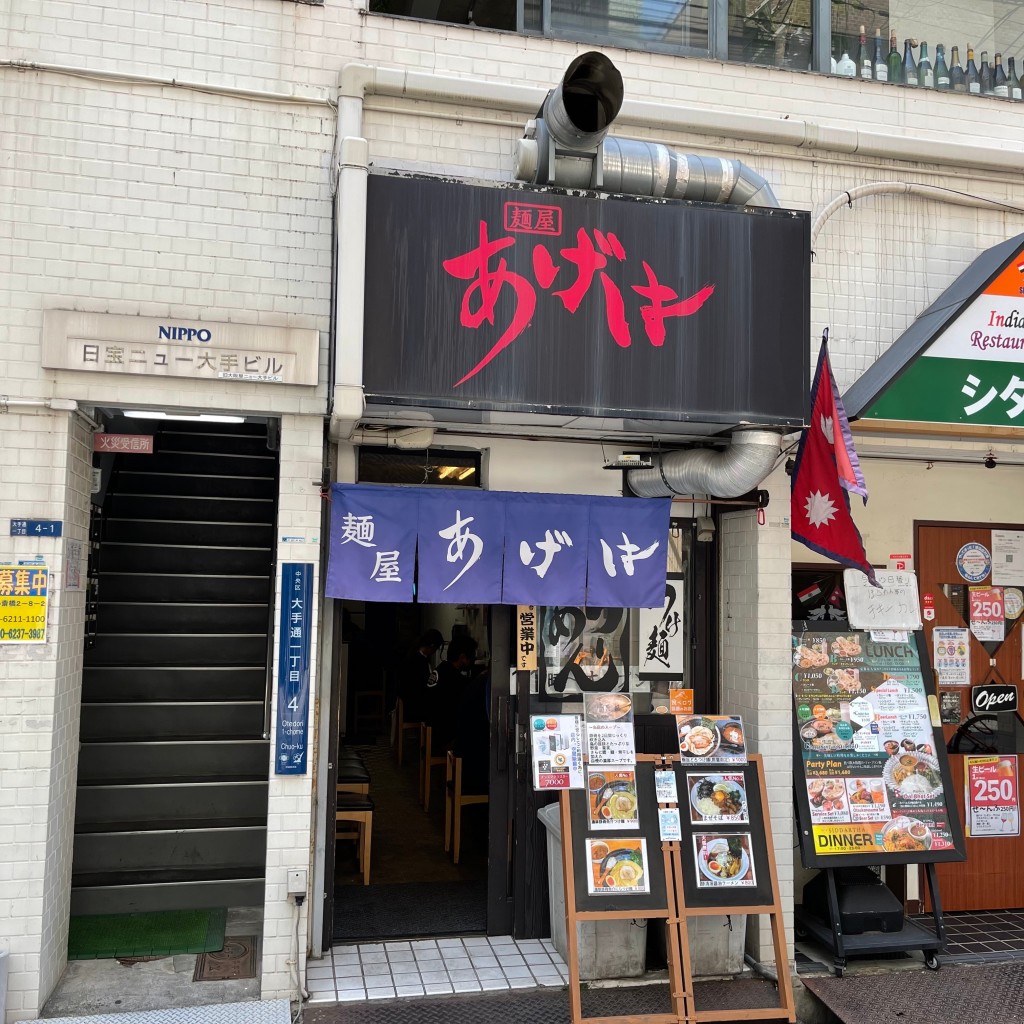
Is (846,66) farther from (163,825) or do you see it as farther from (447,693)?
(163,825)

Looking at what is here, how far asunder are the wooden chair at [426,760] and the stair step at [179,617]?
2704 mm

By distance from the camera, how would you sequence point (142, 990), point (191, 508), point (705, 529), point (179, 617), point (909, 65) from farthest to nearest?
point (191, 508) → point (179, 617) → point (909, 65) → point (705, 529) → point (142, 990)

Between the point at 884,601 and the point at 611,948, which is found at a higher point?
the point at 884,601

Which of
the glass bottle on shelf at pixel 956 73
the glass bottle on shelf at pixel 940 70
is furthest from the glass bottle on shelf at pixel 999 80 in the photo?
the glass bottle on shelf at pixel 940 70

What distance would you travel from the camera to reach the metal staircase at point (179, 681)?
7320 millimetres

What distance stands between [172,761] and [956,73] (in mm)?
8451

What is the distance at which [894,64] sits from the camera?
7602mm

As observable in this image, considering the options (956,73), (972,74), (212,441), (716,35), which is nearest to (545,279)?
(716,35)

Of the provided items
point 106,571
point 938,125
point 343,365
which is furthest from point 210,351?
point 938,125

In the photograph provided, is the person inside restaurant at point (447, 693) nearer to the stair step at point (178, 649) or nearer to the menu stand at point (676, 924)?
the stair step at point (178, 649)

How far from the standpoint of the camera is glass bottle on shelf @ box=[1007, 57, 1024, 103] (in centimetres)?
789

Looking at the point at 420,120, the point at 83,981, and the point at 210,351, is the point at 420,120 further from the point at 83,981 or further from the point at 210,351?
the point at 83,981

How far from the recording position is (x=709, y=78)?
278 inches

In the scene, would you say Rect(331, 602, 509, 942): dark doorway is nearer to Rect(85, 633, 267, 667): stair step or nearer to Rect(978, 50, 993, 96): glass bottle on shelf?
Rect(85, 633, 267, 667): stair step
